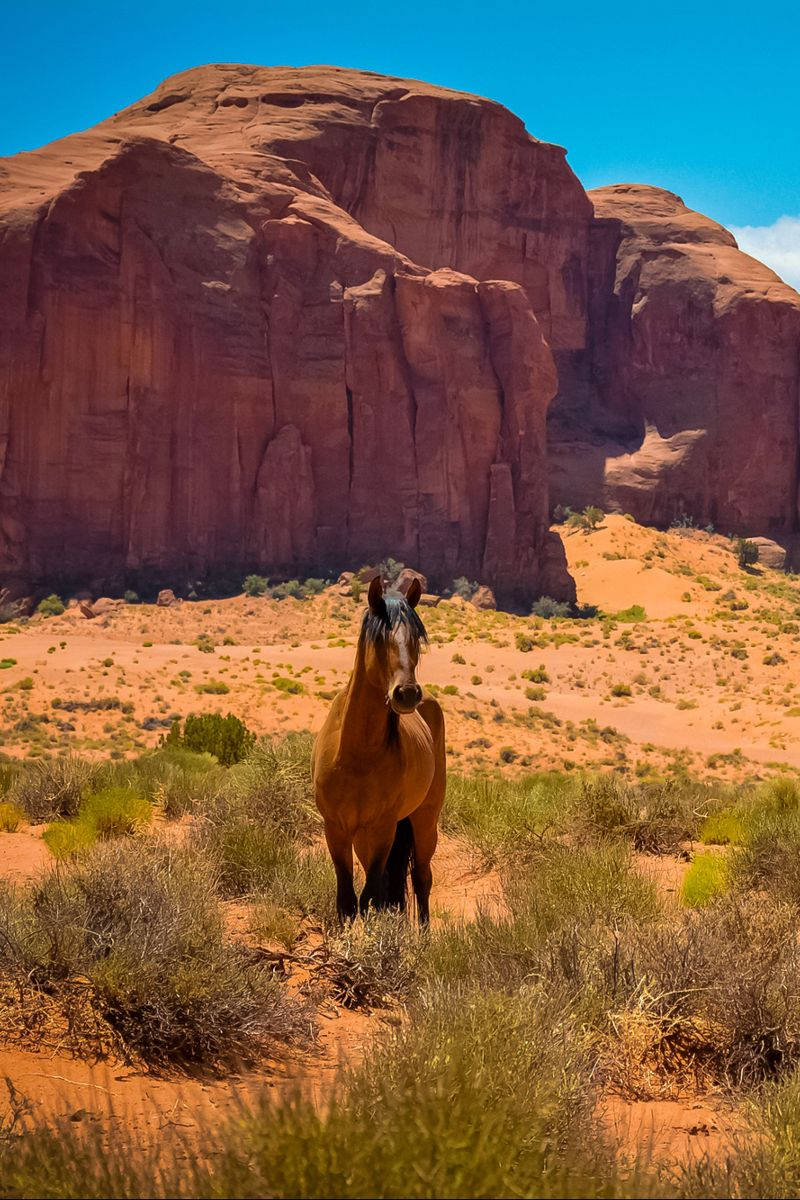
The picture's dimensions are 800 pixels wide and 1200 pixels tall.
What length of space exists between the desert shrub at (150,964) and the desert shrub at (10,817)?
5.82 metres

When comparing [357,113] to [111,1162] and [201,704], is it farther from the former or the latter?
[111,1162]

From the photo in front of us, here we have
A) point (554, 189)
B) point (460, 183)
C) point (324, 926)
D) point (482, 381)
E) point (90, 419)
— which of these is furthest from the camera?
point (554, 189)

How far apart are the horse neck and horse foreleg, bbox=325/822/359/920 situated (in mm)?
570

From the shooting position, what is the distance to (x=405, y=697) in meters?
5.50

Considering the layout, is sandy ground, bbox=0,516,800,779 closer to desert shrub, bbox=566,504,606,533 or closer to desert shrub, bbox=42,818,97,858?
desert shrub, bbox=566,504,606,533

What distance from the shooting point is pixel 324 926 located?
7492 millimetres

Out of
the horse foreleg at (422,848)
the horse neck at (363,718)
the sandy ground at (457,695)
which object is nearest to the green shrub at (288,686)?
the sandy ground at (457,695)

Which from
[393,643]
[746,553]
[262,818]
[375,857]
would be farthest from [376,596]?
[746,553]

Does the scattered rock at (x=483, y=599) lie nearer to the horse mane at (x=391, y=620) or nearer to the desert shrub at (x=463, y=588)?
the desert shrub at (x=463, y=588)

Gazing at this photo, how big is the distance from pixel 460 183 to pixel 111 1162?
65.5 meters

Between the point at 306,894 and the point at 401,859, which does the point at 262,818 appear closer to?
the point at 306,894

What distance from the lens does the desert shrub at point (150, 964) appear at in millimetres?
4965

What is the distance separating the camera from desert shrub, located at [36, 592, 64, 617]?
140ft

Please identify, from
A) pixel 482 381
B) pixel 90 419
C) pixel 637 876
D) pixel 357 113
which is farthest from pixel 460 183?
pixel 637 876
